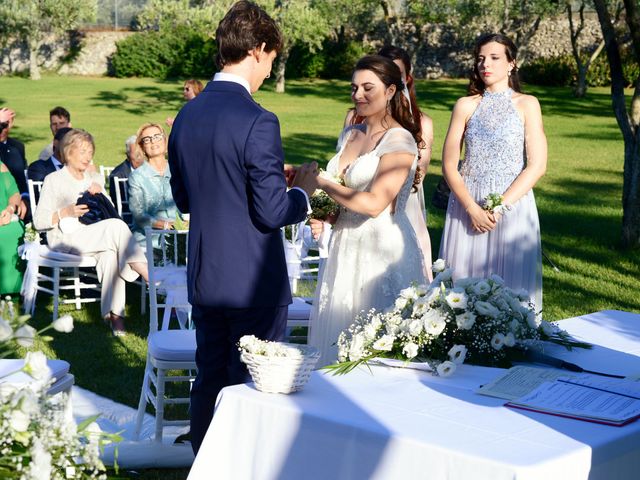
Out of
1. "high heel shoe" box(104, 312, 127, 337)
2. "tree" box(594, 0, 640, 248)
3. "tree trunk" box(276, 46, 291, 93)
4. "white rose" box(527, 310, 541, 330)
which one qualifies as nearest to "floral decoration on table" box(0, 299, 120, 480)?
"white rose" box(527, 310, 541, 330)

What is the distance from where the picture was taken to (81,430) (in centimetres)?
205

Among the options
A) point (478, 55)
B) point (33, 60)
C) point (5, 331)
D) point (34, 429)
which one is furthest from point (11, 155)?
point (33, 60)

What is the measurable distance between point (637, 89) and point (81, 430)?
1032 cm

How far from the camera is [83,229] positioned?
28.7ft

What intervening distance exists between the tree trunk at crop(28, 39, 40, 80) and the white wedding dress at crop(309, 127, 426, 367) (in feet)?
154

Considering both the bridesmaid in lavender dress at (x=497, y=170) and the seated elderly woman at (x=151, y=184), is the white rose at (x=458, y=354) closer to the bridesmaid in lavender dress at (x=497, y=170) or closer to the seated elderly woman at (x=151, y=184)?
the bridesmaid in lavender dress at (x=497, y=170)

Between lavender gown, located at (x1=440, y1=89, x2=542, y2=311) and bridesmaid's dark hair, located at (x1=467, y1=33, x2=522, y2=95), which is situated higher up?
bridesmaid's dark hair, located at (x1=467, y1=33, x2=522, y2=95)

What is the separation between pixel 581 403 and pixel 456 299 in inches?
26.5

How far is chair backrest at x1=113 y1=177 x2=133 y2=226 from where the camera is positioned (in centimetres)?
964

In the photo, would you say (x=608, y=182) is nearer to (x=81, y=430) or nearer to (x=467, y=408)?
(x=467, y=408)

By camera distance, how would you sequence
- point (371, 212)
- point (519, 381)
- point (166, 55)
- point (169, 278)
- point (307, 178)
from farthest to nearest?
point (166, 55) → point (169, 278) → point (371, 212) → point (307, 178) → point (519, 381)

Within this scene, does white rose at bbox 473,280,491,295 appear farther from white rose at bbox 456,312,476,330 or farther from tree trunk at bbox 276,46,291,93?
tree trunk at bbox 276,46,291,93

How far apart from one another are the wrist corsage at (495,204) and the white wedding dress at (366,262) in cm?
97

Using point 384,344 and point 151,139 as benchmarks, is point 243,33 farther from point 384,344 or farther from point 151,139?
point 151,139
